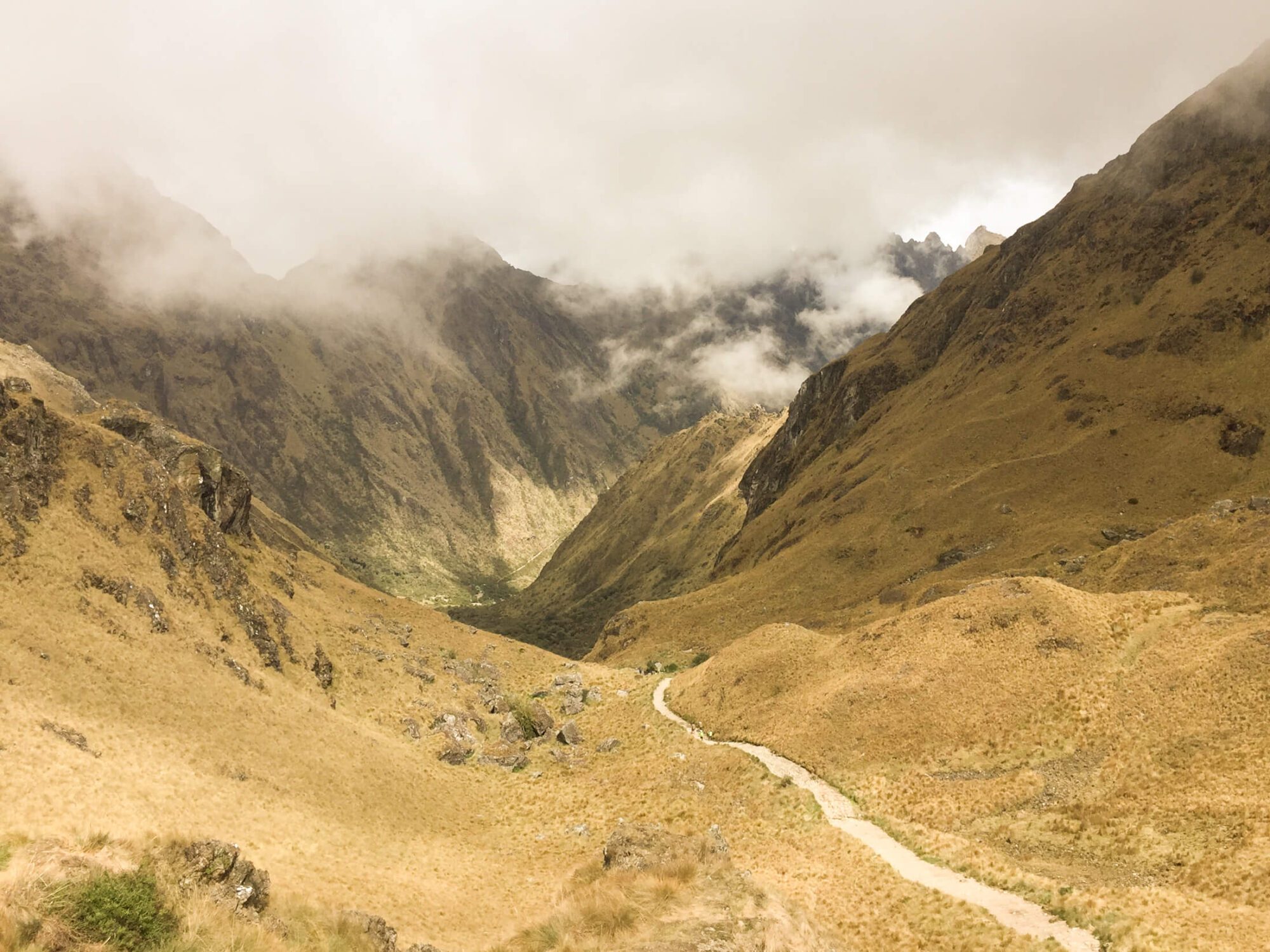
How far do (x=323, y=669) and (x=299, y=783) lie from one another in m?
18.7

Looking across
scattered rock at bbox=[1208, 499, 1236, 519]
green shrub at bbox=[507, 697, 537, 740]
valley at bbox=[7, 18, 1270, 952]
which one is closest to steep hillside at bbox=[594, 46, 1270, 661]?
valley at bbox=[7, 18, 1270, 952]

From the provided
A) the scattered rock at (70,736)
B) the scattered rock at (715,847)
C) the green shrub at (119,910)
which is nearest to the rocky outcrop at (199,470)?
the scattered rock at (70,736)

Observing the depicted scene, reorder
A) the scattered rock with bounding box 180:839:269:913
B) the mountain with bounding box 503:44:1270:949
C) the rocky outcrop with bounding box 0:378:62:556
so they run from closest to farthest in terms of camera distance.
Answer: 1. the scattered rock with bounding box 180:839:269:913
2. the mountain with bounding box 503:44:1270:949
3. the rocky outcrop with bounding box 0:378:62:556

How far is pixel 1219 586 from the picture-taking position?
4781 cm

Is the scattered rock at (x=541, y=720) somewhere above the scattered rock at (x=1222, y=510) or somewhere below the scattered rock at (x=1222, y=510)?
below

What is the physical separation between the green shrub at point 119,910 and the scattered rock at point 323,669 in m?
42.8

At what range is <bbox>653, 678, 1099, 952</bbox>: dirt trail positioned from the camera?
21.6 metres

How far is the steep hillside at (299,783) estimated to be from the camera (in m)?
17.8

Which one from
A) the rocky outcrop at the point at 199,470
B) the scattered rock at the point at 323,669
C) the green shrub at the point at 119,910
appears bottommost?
the green shrub at the point at 119,910

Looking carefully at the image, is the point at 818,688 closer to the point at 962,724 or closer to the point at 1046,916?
the point at 962,724

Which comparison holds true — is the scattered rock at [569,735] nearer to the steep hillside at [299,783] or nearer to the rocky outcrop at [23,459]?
the steep hillside at [299,783]

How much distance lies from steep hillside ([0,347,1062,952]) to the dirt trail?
1.14 m

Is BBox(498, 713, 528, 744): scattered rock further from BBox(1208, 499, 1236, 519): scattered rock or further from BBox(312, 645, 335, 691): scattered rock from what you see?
BBox(1208, 499, 1236, 519): scattered rock

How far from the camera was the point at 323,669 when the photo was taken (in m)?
55.5
